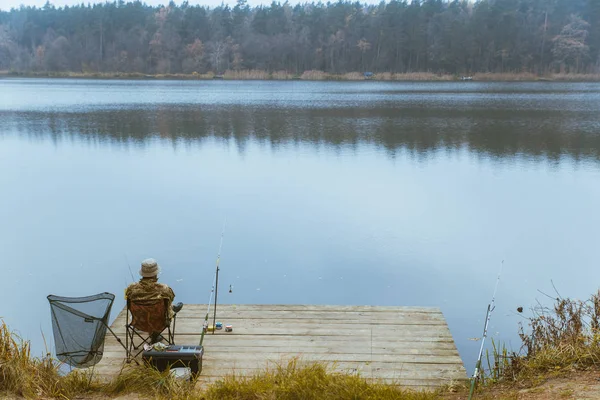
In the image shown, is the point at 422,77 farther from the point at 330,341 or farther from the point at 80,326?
the point at 80,326

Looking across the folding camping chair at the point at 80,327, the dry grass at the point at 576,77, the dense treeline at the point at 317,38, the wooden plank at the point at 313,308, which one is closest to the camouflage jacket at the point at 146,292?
the folding camping chair at the point at 80,327

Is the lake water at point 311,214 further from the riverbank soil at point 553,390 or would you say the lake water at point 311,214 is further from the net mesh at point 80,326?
the net mesh at point 80,326

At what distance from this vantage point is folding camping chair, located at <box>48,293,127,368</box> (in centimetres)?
376

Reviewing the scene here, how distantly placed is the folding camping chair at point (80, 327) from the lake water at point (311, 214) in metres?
1.91

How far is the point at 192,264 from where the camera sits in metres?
7.23

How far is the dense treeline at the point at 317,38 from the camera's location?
64062 mm

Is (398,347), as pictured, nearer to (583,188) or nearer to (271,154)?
(583,188)

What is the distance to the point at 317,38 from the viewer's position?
72500mm

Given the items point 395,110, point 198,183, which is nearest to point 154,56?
point 395,110

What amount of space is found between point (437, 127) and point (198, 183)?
10.5 m

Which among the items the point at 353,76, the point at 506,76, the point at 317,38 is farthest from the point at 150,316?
the point at 317,38

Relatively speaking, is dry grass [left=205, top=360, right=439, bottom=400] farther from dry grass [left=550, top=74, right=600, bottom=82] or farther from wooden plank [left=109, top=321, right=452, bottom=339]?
dry grass [left=550, top=74, right=600, bottom=82]

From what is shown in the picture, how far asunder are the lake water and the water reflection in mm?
141

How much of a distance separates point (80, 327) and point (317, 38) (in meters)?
71.3
